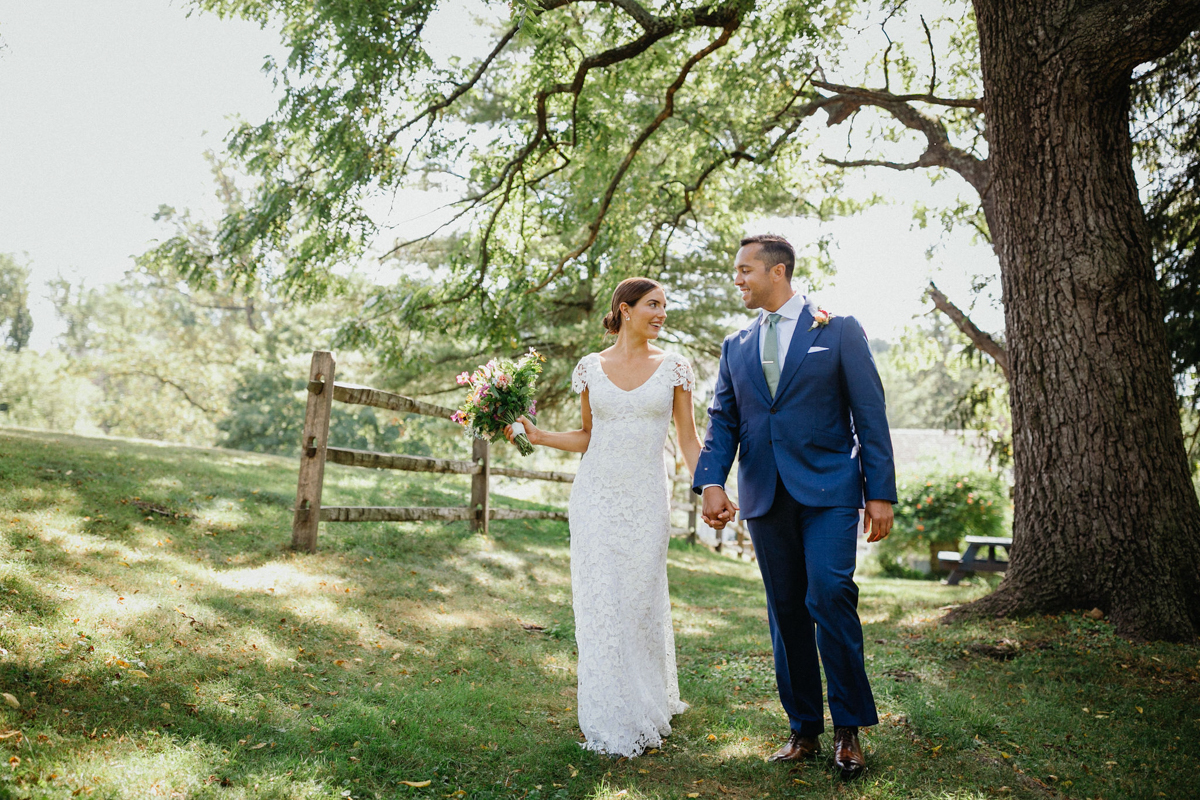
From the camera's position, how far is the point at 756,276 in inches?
147

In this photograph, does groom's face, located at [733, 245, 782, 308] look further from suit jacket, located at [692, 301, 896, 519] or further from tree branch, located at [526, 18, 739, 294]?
tree branch, located at [526, 18, 739, 294]

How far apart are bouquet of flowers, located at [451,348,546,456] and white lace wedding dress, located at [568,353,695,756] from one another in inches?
20.0

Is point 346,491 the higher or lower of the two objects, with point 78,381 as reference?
lower

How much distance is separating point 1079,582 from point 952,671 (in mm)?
1368

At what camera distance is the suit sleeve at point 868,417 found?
3.39 metres

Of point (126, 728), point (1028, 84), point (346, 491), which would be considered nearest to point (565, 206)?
point (346, 491)

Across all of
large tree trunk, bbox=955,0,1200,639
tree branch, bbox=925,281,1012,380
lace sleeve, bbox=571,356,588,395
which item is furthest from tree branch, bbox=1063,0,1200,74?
tree branch, bbox=925,281,1012,380

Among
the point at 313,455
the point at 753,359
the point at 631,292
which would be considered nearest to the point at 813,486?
the point at 753,359

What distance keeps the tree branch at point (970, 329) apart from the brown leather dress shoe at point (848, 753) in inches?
314

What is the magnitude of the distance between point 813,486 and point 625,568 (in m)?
1.08

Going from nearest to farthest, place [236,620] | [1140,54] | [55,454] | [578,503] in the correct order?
[578,503], [236,620], [1140,54], [55,454]

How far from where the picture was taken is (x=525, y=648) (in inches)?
216

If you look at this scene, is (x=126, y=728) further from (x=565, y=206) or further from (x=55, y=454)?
(x=565, y=206)

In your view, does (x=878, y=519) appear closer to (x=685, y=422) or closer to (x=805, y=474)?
(x=805, y=474)
